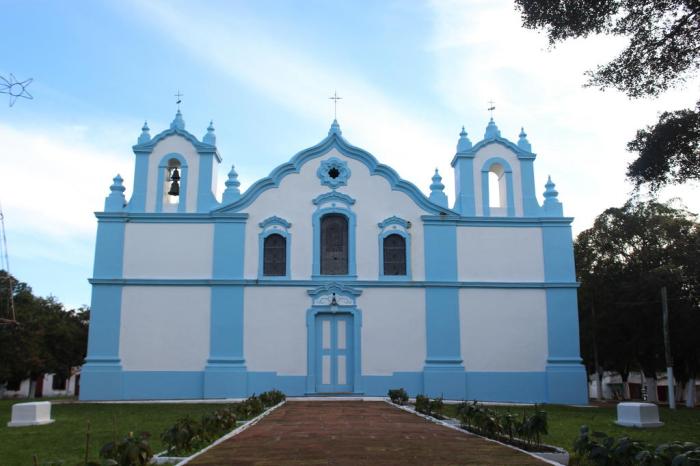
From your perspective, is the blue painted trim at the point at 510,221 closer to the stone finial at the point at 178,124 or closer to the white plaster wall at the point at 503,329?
the white plaster wall at the point at 503,329

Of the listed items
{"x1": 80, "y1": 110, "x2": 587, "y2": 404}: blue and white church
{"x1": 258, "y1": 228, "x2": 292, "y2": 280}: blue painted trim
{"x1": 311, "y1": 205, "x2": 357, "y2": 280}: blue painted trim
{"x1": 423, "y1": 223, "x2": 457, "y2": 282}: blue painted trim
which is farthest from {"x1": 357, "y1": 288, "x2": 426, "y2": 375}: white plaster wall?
{"x1": 258, "y1": 228, "x2": 292, "y2": 280}: blue painted trim

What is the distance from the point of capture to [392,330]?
787 inches

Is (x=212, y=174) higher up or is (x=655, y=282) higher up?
(x=212, y=174)

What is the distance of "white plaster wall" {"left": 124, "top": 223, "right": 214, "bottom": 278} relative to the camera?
20.1m

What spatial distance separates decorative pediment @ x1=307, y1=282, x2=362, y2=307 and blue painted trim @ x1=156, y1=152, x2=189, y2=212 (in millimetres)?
4700

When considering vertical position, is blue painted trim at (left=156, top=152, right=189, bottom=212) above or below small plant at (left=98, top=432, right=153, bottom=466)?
above

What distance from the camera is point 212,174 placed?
20938 millimetres

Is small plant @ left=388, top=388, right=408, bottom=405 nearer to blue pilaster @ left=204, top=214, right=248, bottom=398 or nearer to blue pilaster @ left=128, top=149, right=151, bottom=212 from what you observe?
blue pilaster @ left=204, top=214, right=248, bottom=398

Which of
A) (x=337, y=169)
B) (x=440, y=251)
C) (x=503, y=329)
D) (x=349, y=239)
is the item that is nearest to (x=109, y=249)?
(x=349, y=239)

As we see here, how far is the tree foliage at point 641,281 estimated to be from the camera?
24.3 m

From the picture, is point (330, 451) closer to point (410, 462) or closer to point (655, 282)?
point (410, 462)

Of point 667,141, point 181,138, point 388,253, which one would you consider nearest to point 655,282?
point 388,253

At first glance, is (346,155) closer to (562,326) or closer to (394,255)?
(394,255)

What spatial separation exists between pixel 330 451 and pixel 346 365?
11.9 m
